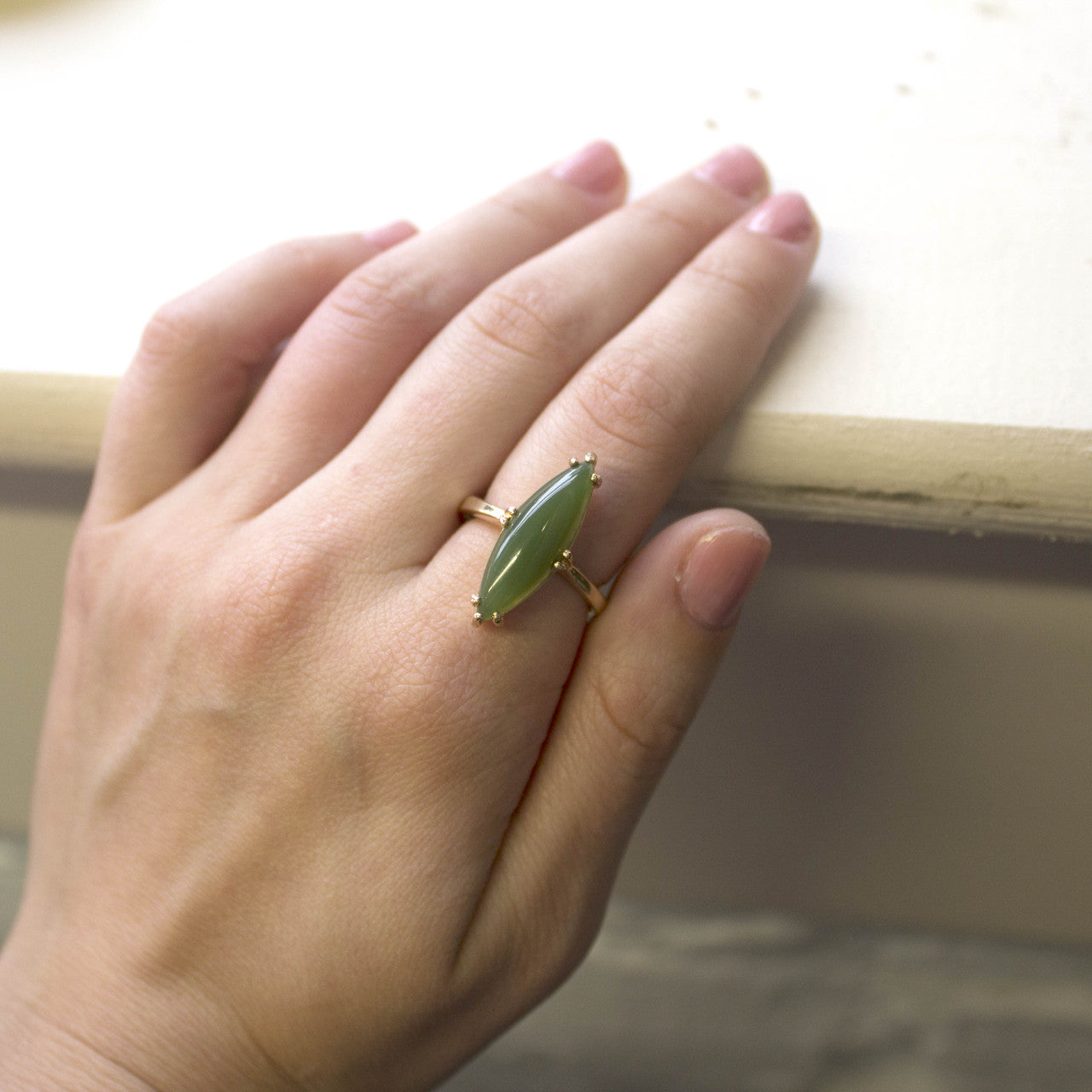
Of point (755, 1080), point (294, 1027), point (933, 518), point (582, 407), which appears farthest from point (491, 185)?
point (755, 1080)

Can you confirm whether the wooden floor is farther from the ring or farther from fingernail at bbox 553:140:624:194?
fingernail at bbox 553:140:624:194

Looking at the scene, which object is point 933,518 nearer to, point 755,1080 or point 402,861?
point 402,861

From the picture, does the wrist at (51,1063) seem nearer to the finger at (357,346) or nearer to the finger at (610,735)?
the finger at (610,735)

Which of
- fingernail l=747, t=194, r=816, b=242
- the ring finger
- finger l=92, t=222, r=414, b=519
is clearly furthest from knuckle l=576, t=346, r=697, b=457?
finger l=92, t=222, r=414, b=519

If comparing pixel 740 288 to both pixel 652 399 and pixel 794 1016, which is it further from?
pixel 794 1016

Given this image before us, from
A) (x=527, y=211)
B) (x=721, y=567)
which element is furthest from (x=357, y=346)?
(x=721, y=567)

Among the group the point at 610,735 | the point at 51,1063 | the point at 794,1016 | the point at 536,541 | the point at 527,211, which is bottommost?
the point at 794,1016
